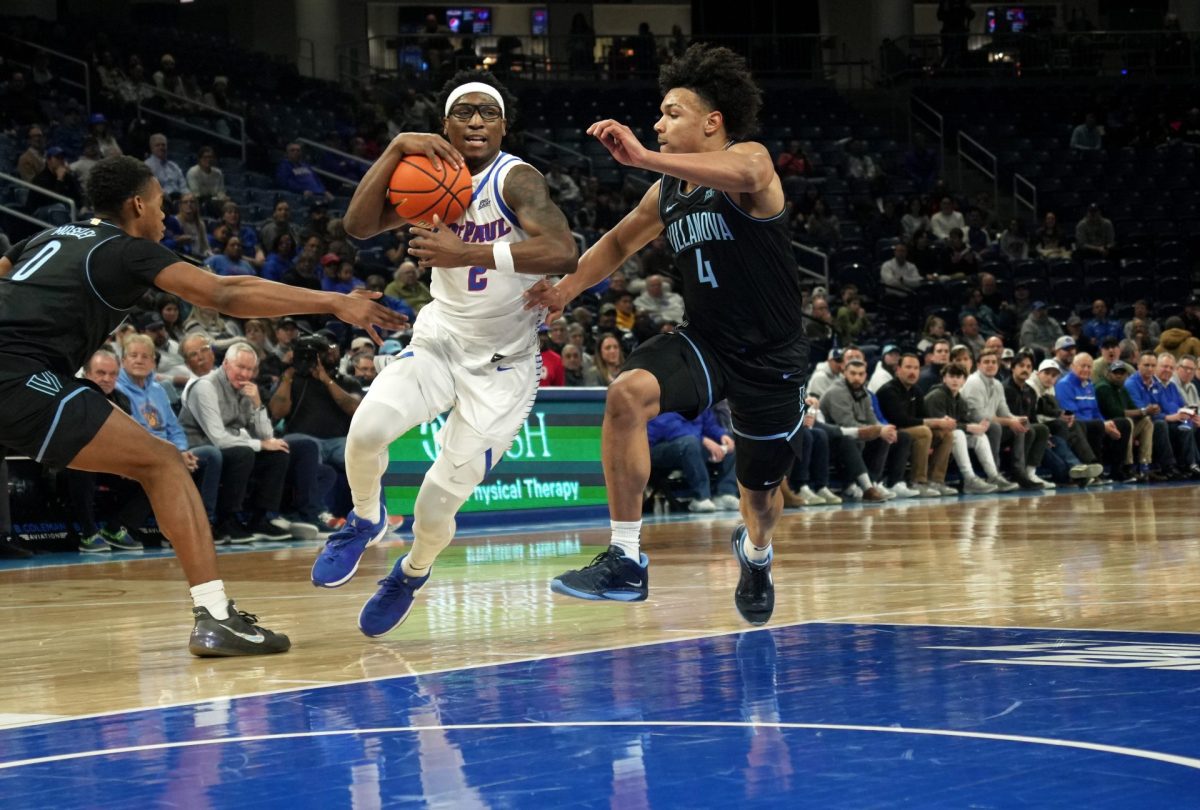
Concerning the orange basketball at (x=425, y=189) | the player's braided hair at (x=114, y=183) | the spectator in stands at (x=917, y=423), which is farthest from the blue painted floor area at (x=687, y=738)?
the spectator in stands at (x=917, y=423)

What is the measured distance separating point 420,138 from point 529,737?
2366 millimetres

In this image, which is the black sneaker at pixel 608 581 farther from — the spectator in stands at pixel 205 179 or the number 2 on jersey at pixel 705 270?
the spectator in stands at pixel 205 179

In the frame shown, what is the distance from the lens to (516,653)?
15.5ft

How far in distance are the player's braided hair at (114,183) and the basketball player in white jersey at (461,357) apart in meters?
0.69

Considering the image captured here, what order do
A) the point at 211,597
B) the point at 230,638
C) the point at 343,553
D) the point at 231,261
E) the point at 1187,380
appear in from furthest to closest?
the point at 1187,380
the point at 231,261
the point at 343,553
the point at 211,597
the point at 230,638

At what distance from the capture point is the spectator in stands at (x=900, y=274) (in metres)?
19.3

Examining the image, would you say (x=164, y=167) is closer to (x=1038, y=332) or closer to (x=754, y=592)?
(x=1038, y=332)

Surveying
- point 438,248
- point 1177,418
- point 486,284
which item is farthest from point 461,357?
point 1177,418

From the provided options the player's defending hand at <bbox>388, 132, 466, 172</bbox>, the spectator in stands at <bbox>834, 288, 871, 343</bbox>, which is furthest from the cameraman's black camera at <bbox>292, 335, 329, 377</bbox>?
the spectator in stands at <bbox>834, 288, 871, 343</bbox>

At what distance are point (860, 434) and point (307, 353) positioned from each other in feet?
16.8

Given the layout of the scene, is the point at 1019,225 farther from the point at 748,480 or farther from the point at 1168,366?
the point at 748,480

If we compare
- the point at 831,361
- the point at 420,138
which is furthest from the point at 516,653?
the point at 831,361

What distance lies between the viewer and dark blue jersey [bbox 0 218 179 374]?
4.72 metres

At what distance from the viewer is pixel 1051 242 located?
2148 centimetres
